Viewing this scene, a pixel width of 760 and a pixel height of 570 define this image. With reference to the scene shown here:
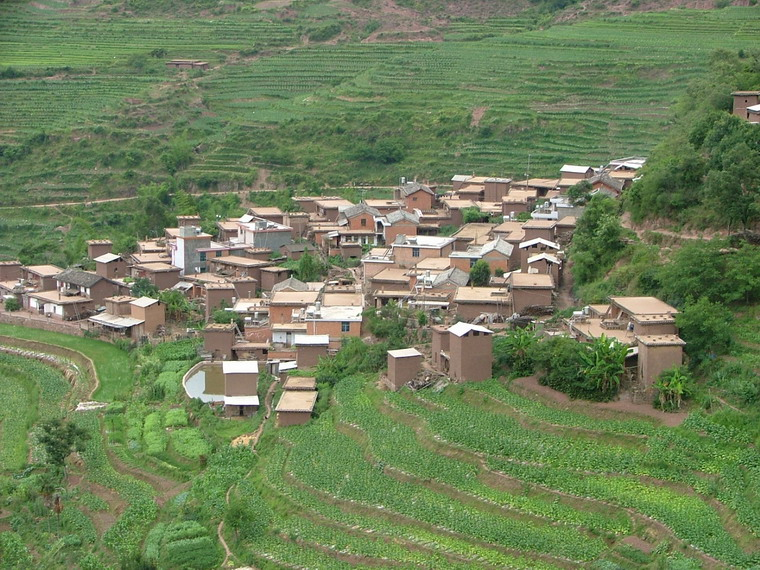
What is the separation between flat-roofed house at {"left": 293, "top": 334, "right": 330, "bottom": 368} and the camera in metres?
27.5

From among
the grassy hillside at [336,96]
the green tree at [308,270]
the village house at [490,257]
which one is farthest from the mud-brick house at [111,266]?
the village house at [490,257]

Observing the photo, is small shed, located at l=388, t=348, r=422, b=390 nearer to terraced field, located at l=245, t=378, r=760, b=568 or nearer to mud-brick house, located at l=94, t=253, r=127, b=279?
terraced field, located at l=245, t=378, r=760, b=568

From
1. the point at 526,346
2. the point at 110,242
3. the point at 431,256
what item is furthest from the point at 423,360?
the point at 110,242

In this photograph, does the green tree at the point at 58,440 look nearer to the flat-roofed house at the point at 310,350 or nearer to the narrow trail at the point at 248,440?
the narrow trail at the point at 248,440

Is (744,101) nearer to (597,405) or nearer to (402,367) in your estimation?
(402,367)

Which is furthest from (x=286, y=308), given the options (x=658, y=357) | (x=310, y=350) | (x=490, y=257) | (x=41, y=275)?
(x=658, y=357)

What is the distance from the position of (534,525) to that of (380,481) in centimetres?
299

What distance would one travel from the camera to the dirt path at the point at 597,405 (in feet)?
67.9

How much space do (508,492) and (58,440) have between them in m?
8.61

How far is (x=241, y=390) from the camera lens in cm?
2648

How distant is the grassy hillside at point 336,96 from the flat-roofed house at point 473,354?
17184mm

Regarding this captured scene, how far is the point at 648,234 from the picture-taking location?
27.0 m

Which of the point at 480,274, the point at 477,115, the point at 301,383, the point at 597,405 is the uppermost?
the point at 477,115

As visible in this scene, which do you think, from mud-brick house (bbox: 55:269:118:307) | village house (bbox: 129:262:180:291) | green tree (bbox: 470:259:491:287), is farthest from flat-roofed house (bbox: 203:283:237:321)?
green tree (bbox: 470:259:491:287)
